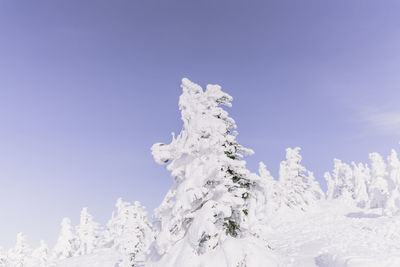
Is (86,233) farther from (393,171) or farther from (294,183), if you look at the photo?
(393,171)

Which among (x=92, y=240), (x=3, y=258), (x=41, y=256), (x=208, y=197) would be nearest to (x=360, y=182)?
(x=92, y=240)

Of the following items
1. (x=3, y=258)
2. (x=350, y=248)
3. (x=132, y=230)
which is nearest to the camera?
(x=350, y=248)

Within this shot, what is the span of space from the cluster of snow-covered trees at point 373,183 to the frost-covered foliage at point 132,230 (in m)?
26.2

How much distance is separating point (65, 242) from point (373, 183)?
Result: 55.2m

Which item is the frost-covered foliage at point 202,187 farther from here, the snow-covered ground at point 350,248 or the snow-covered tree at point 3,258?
the snow-covered tree at point 3,258

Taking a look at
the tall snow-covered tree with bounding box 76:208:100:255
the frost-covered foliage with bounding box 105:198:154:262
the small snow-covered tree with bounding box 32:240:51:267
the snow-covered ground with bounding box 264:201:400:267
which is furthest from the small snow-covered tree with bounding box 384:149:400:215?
the tall snow-covered tree with bounding box 76:208:100:255

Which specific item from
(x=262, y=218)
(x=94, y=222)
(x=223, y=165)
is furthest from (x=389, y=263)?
(x=94, y=222)

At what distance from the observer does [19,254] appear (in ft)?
183

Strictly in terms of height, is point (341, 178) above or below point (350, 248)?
above

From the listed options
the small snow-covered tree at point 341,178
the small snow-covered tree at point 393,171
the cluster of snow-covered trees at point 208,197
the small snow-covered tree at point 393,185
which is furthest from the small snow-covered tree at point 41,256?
the small snow-covered tree at point 341,178

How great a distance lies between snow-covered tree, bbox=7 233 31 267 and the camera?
55438mm

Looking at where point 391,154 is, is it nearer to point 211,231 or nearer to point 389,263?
point 389,263

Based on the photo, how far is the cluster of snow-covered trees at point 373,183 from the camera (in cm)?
4066

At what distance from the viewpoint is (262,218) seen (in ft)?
172
